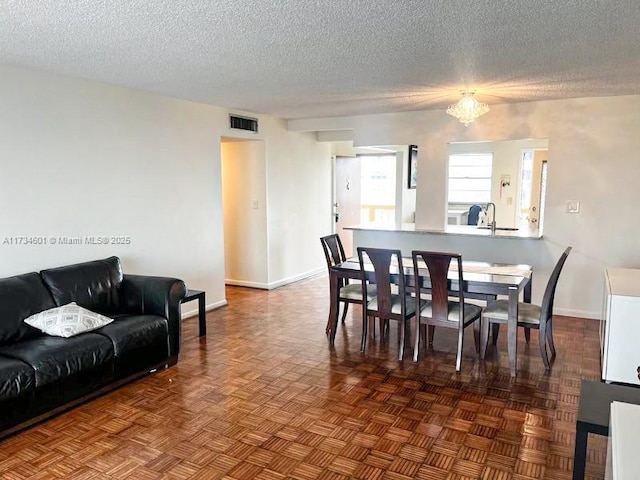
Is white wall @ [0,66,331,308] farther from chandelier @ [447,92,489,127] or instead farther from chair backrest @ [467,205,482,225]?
chair backrest @ [467,205,482,225]

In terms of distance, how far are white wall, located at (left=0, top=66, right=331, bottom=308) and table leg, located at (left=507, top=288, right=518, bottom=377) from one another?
321 cm

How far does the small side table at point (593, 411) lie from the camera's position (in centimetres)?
184

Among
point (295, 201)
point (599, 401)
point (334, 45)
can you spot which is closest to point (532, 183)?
point (295, 201)

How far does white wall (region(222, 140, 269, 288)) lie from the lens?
6.29 metres

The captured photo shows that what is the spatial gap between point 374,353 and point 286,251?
2.98 meters

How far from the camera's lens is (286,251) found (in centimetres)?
679

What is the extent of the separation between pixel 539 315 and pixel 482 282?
52 cm

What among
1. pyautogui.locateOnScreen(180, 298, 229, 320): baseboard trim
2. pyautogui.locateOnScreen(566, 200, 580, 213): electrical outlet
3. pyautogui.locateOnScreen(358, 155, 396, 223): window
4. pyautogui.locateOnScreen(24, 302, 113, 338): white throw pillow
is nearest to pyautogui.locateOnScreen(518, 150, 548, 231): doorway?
pyautogui.locateOnScreen(358, 155, 396, 223): window

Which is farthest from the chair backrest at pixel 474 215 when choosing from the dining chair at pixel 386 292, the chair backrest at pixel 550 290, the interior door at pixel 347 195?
the chair backrest at pixel 550 290

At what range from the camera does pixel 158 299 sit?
3748mm

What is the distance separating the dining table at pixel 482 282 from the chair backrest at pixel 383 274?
0.20ft

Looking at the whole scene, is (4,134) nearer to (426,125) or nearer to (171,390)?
(171,390)

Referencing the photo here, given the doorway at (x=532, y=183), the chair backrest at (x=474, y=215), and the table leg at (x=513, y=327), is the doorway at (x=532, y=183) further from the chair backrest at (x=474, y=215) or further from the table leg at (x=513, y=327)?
the table leg at (x=513, y=327)

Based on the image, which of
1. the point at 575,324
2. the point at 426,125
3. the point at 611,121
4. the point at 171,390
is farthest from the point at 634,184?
the point at 171,390
